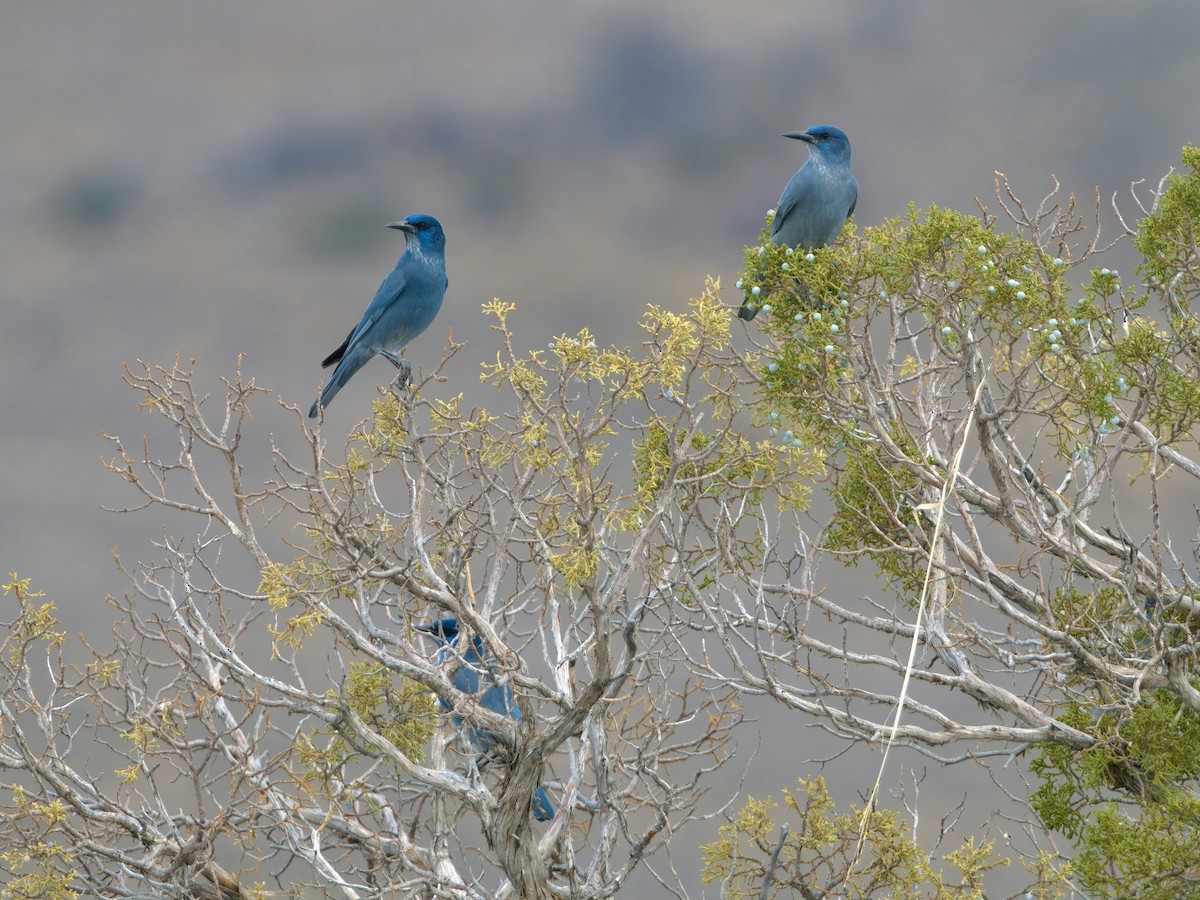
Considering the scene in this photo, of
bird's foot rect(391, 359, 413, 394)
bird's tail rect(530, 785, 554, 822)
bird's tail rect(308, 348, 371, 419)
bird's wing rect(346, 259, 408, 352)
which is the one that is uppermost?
bird's wing rect(346, 259, 408, 352)

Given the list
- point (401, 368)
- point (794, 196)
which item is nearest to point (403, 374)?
point (401, 368)

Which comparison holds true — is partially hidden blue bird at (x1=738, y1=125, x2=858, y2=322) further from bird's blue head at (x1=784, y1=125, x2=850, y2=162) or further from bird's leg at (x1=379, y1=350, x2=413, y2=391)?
bird's leg at (x1=379, y1=350, x2=413, y2=391)

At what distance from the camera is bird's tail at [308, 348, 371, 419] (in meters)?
8.29

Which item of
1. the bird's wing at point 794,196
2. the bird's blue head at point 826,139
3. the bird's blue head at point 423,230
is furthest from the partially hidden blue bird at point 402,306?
the bird's blue head at point 826,139

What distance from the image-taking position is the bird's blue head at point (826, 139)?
25.8 feet

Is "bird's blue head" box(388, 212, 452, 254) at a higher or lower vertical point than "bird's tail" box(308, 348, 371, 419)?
higher

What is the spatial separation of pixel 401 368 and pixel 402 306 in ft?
3.53

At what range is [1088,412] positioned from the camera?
671 centimetres

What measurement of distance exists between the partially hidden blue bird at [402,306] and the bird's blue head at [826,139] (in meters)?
2.64

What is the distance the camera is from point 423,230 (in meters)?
8.86

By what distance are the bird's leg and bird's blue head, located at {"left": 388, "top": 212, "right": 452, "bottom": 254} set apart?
104 centimetres

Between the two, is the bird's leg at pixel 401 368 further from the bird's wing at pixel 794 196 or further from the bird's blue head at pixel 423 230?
the bird's wing at pixel 794 196

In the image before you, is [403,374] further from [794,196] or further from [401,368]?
[794,196]

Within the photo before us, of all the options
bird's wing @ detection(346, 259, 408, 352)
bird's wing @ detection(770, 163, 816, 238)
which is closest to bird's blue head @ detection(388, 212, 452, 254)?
bird's wing @ detection(346, 259, 408, 352)
